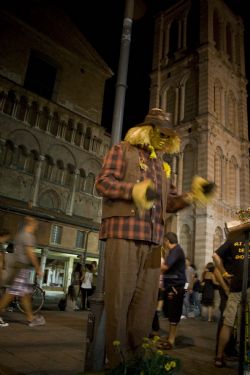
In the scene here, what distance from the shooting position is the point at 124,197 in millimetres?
2641

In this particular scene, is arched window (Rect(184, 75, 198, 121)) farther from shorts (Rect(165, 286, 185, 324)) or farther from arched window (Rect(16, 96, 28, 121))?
shorts (Rect(165, 286, 185, 324))

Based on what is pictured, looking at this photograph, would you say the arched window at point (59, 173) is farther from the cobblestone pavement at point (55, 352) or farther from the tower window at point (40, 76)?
the cobblestone pavement at point (55, 352)

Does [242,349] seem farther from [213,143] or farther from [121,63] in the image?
[213,143]

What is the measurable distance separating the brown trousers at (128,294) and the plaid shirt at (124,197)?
85 mm

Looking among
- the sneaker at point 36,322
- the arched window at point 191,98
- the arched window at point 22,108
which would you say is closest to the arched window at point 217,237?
the arched window at point 191,98

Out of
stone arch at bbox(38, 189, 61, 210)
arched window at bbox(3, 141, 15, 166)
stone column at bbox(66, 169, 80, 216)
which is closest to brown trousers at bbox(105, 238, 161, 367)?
arched window at bbox(3, 141, 15, 166)

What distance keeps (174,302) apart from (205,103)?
2086 centimetres

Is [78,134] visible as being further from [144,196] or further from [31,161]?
[144,196]

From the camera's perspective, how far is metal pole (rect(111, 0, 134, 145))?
4.20 meters

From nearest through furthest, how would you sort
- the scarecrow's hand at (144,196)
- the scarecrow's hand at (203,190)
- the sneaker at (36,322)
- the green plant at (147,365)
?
the green plant at (147,365) → the scarecrow's hand at (144,196) → the scarecrow's hand at (203,190) → the sneaker at (36,322)

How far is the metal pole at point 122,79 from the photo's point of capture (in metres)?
4.20

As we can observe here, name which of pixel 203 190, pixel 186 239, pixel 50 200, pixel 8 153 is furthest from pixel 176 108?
pixel 203 190

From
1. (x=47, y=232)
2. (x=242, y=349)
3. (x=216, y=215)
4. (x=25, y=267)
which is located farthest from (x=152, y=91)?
(x=242, y=349)

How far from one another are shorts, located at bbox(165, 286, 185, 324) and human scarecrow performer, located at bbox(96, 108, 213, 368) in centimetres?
365
